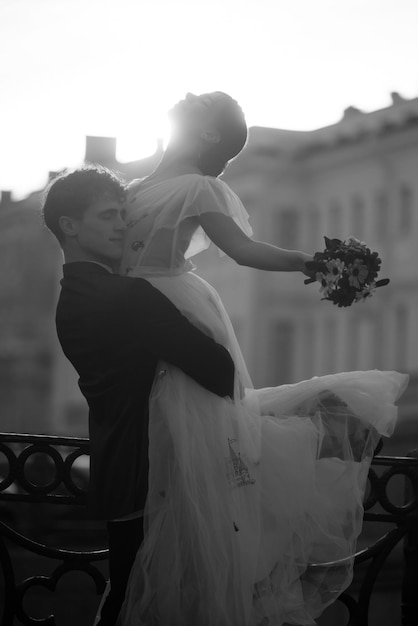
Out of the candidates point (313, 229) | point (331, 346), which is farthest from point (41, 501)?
point (313, 229)

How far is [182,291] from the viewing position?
485cm

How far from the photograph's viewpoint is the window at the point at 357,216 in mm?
44725

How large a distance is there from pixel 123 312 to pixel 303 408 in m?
0.78

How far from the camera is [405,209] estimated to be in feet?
139

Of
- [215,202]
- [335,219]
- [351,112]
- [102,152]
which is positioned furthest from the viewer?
[102,152]

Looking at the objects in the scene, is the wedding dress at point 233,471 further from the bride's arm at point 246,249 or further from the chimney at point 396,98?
the chimney at point 396,98

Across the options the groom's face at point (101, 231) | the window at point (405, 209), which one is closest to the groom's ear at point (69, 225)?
the groom's face at point (101, 231)

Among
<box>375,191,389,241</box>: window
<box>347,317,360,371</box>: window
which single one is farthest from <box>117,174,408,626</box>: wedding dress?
<box>347,317,360,371</box>: window

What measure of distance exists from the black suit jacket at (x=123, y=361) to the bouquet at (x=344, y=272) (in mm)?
409

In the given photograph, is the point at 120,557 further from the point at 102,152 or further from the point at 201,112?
the point at 102,152

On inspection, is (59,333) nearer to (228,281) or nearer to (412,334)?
(412,334)

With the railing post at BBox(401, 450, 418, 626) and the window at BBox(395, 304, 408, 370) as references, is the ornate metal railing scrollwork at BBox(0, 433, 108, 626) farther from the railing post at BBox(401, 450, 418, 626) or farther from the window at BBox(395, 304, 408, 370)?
the window at BBox(395, 304, 408, 370)

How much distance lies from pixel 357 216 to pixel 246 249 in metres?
40.9

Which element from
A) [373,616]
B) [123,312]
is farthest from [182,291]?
[373,616]
